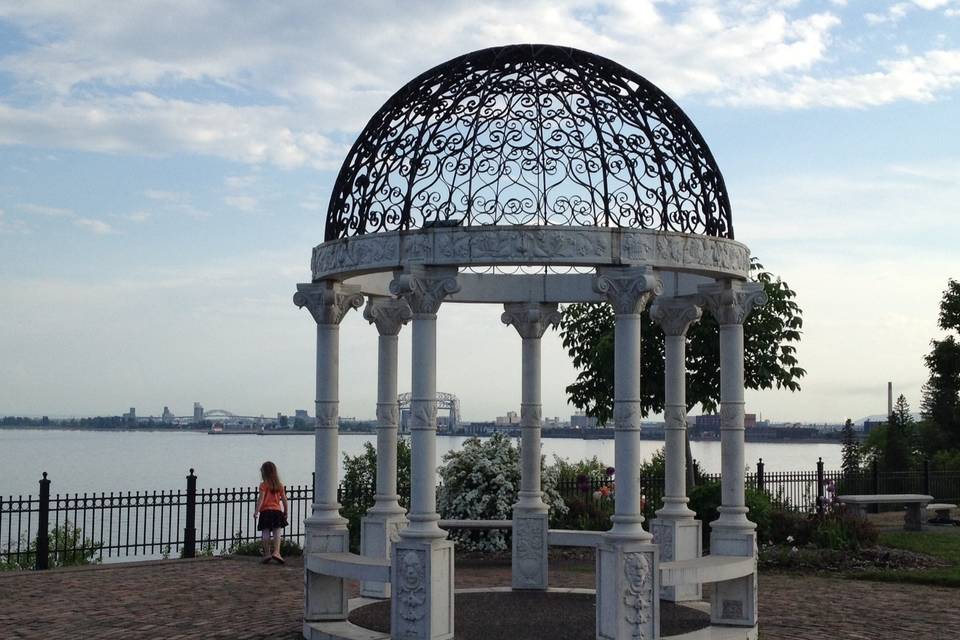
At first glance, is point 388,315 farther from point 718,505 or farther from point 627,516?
point 718,505

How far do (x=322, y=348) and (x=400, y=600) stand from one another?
3.36 m

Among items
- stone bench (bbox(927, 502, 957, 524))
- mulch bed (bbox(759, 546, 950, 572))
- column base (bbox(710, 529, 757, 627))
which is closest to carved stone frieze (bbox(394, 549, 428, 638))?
column base (bbox(710, 529, 757, 627))

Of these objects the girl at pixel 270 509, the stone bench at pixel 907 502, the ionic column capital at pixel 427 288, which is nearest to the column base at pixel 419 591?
the ionic column capital at pixel 427 288

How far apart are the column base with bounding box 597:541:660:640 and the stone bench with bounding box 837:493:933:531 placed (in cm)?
1643

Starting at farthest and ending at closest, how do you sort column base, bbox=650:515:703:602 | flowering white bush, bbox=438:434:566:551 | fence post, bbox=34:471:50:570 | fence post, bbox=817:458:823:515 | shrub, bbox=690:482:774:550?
fence post, bbox=817:458:823:515 → flowering white bush, bbox=438:434:566:551 → shrub, bbox=690:482:774:550 → fence post, bbox=34:471:50:570 → column base, bbox=650:515:703:602

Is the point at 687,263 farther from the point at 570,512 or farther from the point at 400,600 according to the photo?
the point at 570,512

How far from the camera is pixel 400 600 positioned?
11273 mm

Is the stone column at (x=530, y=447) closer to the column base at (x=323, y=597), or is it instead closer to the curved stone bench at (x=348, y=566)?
the column base at (x=323, y=597)

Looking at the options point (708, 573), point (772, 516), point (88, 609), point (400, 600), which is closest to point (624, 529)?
point (708, 573)

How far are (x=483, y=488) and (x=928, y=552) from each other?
883cm

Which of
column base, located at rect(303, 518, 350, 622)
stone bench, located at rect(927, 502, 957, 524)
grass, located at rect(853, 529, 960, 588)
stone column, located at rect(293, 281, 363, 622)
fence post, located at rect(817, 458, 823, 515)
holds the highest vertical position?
stone column, located at rect(293, 281, 363, 622)

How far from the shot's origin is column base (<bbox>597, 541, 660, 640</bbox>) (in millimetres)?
11008

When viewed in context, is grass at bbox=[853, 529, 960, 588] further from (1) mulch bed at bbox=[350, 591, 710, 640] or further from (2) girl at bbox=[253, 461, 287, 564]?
(2) girl at bbox=[253, 461, 287, 564]

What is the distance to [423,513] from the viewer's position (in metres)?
11.4
